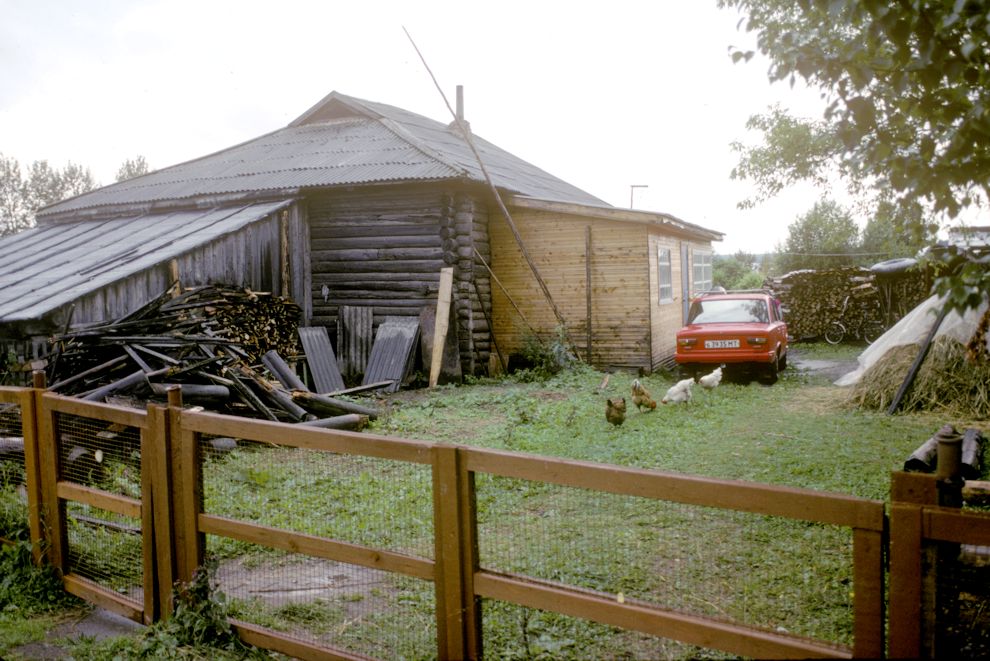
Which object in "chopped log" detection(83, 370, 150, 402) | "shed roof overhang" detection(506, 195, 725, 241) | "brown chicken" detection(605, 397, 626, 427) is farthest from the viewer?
"shed roof overhang" detection(506, 195, 725, 241)

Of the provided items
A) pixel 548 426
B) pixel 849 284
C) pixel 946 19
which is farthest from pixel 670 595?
pixel 849 284

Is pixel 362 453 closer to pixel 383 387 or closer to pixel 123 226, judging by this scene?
pixel 383 387

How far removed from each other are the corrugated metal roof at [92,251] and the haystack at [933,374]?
436 inches

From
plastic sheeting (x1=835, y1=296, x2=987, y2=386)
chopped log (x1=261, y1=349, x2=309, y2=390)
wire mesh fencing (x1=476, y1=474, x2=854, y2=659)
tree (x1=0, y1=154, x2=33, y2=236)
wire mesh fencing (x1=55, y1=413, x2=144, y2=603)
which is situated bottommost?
wire mesh fencing (x1=476, y1=474, x2=854, y2=659)

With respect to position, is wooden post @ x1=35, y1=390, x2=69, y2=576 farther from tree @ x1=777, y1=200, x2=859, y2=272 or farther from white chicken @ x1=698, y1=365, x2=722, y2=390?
tree @ x1=777, y1=200, x2=859, y2=272

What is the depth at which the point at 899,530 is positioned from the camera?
2.18 metres

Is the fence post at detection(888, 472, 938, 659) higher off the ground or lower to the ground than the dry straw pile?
higher

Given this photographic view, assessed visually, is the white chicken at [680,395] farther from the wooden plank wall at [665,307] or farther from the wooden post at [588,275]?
the wooden post at [588,275]

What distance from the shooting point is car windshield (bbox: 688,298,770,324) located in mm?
13367

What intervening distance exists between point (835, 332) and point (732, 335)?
35.1ft

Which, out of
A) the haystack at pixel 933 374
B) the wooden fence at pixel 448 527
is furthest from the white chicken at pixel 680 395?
the wooden fence at pixel 448 527

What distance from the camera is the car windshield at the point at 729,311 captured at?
13.4m

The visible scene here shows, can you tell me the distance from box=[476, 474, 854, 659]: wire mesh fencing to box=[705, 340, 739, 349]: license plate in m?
7.31

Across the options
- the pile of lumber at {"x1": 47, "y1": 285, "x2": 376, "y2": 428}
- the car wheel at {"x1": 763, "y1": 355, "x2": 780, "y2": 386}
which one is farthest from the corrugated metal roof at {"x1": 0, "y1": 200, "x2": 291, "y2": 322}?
the car wheel at {"x1": 763, "y1": 355, "x2": 780, "y2": 386}
